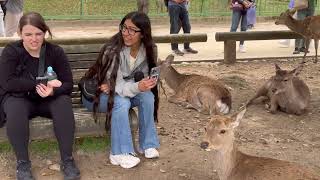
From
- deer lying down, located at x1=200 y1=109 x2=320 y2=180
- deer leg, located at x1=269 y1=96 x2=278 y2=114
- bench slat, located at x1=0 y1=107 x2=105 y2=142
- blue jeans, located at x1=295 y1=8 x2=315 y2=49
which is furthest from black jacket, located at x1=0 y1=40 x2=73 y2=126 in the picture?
blue jeans, located at x1=295 y1=8 x2=315 y2=49

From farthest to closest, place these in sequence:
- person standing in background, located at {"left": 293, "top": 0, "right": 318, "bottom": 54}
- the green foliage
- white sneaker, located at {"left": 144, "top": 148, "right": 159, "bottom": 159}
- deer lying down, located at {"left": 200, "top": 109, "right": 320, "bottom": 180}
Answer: person standing in background, located at {"left": 293, "top": 0, "right": 318, "bottom": 54}, the green foliage, white sneaker, located at {"left": 144, "top": 148, "right": 159, "bottom": 159}, deer lying down, located at {"left": 200, "top": 109, "right": 320, "bottom": 180}

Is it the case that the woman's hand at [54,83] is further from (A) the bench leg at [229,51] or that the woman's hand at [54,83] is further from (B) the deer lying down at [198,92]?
(A) the bench leg at [229,51]

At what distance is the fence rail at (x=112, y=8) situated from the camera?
1577 cm

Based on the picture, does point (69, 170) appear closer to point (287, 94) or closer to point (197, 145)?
point (197, 145)

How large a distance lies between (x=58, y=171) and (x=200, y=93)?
290cm

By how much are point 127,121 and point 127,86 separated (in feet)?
1.05

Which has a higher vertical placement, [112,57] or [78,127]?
[112,57]

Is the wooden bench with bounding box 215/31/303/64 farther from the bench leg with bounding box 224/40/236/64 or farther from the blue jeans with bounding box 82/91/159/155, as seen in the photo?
the blue jeans with bounding box 82/91/159/155

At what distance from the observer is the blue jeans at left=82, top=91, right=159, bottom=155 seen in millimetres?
4812

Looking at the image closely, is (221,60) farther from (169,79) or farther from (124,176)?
(124,176)

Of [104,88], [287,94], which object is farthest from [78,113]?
[287,94]

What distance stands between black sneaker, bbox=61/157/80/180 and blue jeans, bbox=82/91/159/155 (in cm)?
42

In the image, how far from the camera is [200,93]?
729 centimetres

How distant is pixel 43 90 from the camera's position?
4.52 m
